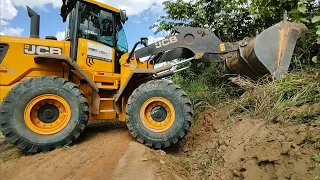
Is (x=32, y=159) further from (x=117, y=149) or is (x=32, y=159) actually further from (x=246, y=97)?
(x=246, y=97)

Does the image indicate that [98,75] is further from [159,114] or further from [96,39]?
[159,114]

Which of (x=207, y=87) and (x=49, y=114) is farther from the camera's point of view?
(x=207, y=87)

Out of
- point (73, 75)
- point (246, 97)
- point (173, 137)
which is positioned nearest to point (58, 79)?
point (73, 75)

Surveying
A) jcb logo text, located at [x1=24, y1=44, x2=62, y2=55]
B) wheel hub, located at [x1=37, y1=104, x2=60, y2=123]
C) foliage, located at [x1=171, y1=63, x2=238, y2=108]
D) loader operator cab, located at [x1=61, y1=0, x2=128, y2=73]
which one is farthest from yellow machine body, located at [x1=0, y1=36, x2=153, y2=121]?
foliage, located at [x1=171, y1=63, x2=238, y2=108]

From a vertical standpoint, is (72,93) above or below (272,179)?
above

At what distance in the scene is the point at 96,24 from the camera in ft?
18.2

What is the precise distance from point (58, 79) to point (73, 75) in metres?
0.63

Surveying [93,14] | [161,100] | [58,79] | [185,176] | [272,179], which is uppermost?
[93,14]

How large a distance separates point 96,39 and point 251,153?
3.40 metres

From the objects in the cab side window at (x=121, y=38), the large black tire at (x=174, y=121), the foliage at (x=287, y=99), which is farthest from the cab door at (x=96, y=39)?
the foliage at (x=287, y=99)

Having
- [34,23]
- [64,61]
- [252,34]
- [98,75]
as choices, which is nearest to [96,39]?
[98,75]

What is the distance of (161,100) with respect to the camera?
15.9 ft

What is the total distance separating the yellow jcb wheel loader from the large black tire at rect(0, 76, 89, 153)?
13 millimetres

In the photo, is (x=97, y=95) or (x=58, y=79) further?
(x=97, y=95)
